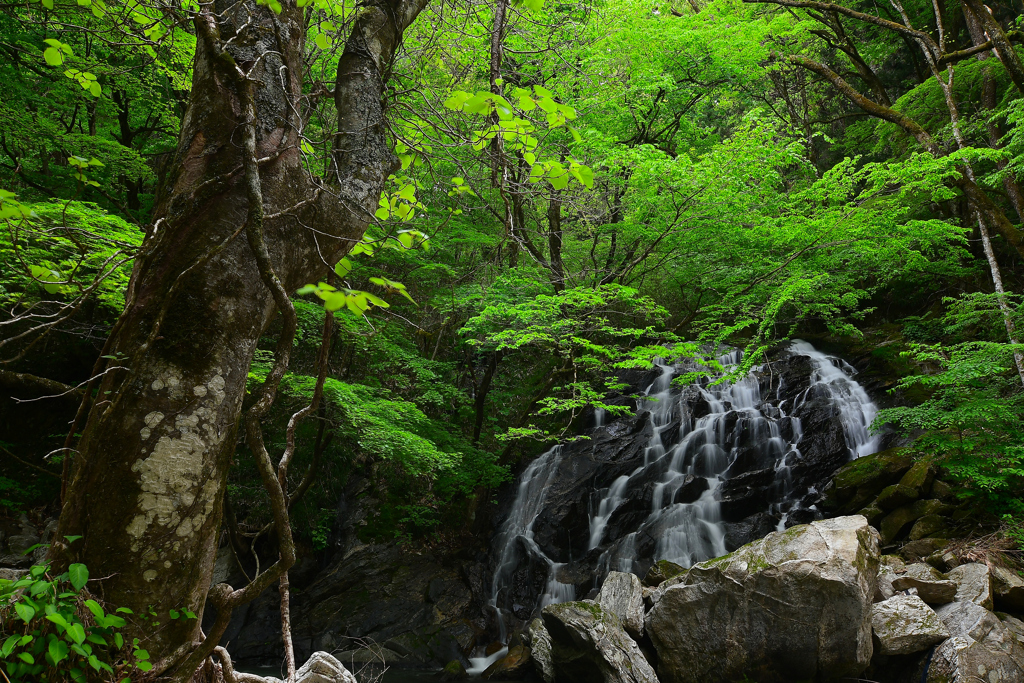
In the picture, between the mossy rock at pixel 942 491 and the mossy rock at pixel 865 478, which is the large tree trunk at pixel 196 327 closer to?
the mossy rock at pixel 942 491

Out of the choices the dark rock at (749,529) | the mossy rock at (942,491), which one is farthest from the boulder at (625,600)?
the mossy rock at (942,491)

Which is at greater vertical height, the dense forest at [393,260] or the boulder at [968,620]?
the dense forest at [393,260]

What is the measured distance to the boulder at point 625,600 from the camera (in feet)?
21.0

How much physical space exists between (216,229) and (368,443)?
203 inches

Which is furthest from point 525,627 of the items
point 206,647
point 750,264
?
point 206,647

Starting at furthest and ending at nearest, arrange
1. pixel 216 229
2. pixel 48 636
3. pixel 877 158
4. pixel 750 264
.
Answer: pixel 877 158 → pixel 750 264 → pixel 216 229 → pixel 48 636

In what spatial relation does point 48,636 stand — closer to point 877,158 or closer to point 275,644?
point 275,644

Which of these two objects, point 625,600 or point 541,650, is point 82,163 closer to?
point 625,600

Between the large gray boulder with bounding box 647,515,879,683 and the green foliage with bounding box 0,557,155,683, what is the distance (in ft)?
18.6

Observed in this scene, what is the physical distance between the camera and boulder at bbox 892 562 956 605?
559 cm

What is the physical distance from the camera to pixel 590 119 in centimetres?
961

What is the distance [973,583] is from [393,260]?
28.3 ft

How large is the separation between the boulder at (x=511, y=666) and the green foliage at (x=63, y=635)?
7059mm

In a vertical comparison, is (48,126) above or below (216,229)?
above
